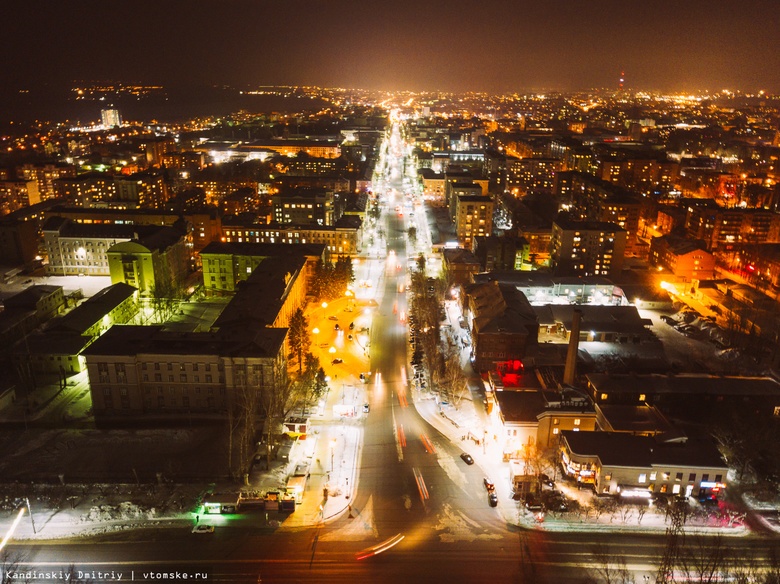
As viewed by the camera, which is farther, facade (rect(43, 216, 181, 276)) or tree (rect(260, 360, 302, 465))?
facade (rect(43, 216, 181, 276))

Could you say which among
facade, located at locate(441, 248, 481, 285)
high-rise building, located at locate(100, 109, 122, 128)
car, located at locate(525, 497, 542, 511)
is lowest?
car, located at locate(525, 497, 542, 511)

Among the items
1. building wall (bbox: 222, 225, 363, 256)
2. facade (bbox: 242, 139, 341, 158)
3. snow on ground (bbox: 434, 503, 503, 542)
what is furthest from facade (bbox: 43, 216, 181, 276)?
facade (bbox: 242, 139, 341, 158)

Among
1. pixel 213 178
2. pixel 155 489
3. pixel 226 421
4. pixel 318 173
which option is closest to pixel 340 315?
pixel 226 421

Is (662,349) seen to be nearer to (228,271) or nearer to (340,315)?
(340,315)

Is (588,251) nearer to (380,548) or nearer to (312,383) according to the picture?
(312,383)

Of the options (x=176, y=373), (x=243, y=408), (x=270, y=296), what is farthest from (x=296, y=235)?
(x=243, y=408)

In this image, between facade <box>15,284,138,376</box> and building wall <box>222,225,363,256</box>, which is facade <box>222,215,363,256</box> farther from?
facade <box>15,284,138,376</box>

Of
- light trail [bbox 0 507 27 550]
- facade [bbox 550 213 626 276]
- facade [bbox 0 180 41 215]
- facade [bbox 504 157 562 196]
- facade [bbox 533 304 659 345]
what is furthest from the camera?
facade [bbox 504 157 562 196]
